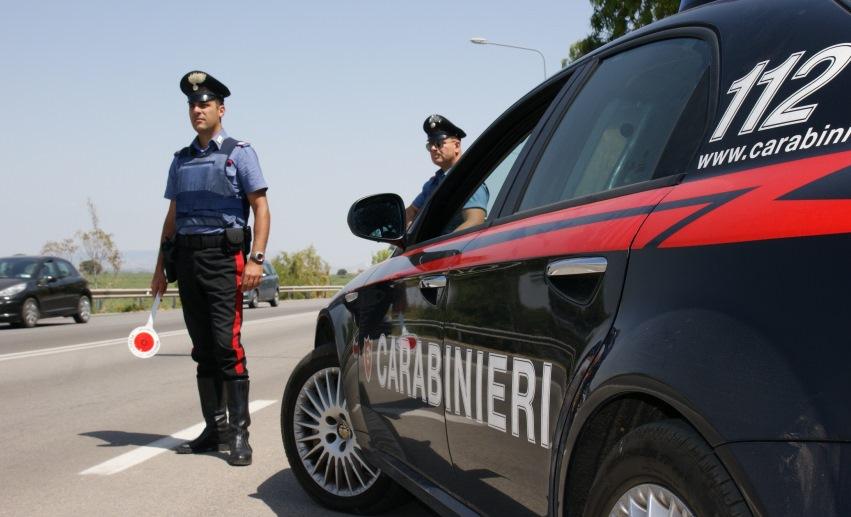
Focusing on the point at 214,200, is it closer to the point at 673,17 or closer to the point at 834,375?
the point at 673,17

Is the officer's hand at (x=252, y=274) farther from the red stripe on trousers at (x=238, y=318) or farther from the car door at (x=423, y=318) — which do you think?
the car door at (x=423, y=318)

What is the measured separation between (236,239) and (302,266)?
7336 cm

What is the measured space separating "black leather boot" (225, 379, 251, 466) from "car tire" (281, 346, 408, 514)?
1116mm

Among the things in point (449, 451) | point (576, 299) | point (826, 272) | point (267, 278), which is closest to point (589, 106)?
point (576, 299)

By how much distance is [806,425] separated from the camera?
5.33 feet

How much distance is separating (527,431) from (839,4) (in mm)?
1146

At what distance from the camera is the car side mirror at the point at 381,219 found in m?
4.10

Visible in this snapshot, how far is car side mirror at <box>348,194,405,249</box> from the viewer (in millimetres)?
4098

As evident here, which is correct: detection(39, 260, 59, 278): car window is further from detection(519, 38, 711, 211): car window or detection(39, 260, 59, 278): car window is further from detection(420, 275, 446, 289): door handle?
detection(519, 38, 711, 211): car window

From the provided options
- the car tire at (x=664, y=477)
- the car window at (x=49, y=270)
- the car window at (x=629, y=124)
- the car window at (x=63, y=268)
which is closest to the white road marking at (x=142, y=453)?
the car window at (x=629, y=124)

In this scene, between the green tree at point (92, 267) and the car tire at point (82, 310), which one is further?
the green tree at point (92, 267)

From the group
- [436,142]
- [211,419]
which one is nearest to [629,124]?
[211,419]

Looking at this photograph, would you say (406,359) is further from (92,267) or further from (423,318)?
(92,267)

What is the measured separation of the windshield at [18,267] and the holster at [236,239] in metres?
17.7
